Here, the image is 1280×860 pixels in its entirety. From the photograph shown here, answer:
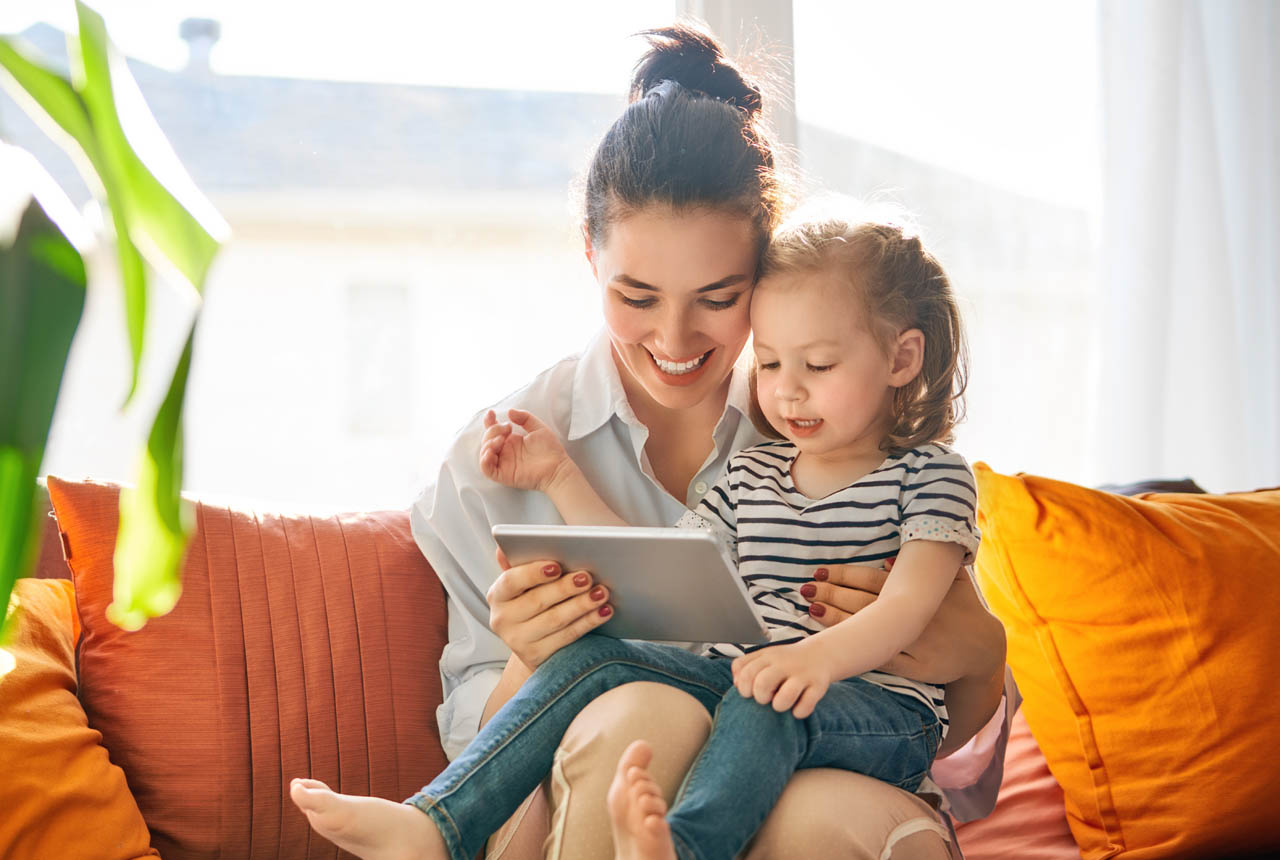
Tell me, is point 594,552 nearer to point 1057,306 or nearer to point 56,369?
point 56,369

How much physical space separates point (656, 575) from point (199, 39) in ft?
4.61

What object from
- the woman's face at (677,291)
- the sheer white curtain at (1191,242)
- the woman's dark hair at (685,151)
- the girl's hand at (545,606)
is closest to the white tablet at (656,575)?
the girl's hand at (545,606)

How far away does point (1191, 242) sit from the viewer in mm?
2434

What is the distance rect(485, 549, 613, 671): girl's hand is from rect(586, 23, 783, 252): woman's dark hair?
1.53 feet

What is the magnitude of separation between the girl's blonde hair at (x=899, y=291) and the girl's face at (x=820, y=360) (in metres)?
0.02

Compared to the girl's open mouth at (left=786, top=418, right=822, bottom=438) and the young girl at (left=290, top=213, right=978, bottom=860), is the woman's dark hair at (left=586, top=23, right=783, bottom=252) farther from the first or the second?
the girl's open mouth at (left=786, top=418, right=822, bottom=438)

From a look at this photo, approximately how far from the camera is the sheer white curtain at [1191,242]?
7.84 ft

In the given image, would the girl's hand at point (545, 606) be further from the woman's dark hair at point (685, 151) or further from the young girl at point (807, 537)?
the woman's dark hair at point (685, 151)

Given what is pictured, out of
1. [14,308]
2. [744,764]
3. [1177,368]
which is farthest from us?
[1177,368]

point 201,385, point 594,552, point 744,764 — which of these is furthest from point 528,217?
point 744,764

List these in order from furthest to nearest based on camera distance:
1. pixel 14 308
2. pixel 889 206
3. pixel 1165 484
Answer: pixel 1165 484 → pixel 889 206 → pixel 14 308

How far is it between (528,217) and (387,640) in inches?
38.3

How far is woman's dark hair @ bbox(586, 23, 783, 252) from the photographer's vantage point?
1.30 meters

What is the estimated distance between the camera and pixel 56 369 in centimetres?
47
